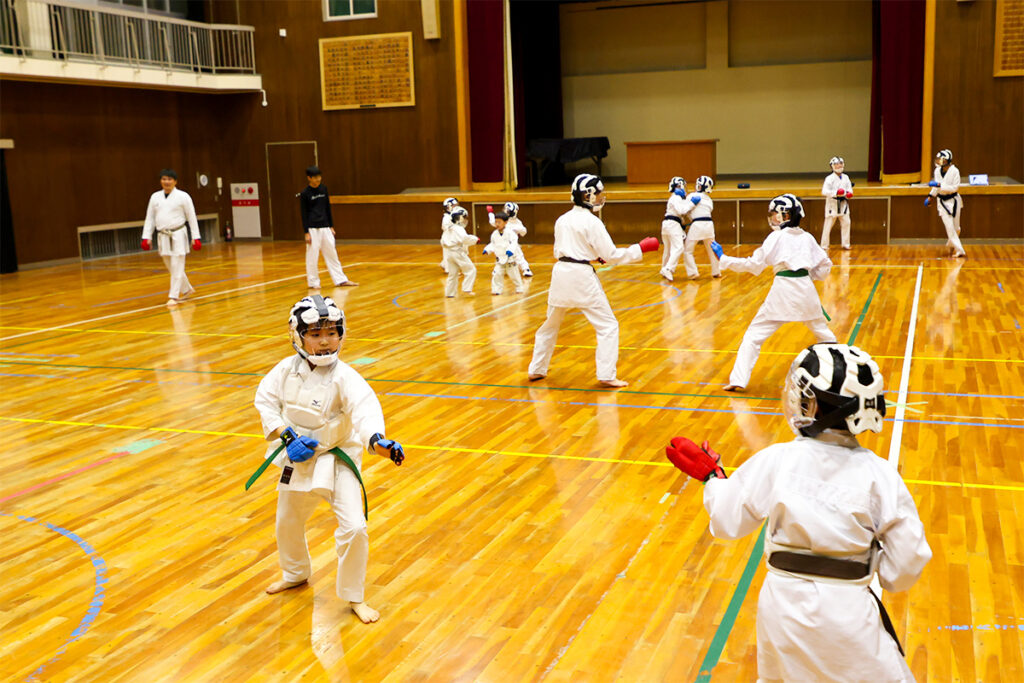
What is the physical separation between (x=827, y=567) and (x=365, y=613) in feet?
7.91

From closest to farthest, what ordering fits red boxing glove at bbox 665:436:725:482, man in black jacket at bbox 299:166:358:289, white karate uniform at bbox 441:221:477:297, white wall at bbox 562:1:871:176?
red boxing glove at bbox 665:436:725:482 → white karate uniform at bbox 441:221:477:297 → man in black jacket at bbox 299:166:358:289 → white wall at bbox 562:1:871:176

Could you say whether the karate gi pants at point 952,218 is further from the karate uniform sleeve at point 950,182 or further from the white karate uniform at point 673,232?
the white karate uniform at point 673,232

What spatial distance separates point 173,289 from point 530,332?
246 inches

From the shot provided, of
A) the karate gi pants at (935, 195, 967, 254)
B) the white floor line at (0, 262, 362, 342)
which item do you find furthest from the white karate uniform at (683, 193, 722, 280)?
the white floor line at (0, 262, 362, 342)

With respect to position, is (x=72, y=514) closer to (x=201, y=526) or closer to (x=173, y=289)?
(x=201, y=526)

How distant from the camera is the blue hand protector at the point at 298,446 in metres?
4.24

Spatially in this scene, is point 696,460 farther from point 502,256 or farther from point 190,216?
point 190,216

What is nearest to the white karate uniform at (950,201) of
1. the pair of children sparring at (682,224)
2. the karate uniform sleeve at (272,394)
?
the pair of children sparring at (682,224)

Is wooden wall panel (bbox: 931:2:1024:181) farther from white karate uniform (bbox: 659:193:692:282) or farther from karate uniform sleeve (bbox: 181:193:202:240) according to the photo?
karate uniform sleeve (bbox: 181:193:202:240)

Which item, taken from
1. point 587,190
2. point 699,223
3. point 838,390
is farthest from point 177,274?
point 838,390

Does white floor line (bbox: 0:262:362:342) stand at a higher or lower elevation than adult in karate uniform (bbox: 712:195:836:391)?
lower

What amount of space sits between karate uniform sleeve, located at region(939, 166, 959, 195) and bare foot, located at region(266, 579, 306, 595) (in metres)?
15.1

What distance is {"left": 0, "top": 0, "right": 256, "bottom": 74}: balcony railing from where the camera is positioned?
62.1ft

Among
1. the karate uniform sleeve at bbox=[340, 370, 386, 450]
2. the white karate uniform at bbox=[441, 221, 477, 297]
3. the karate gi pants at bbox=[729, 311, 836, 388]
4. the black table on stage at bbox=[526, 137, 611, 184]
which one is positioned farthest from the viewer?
the black table on stage at bbox=[526, 137, 611, 184]
